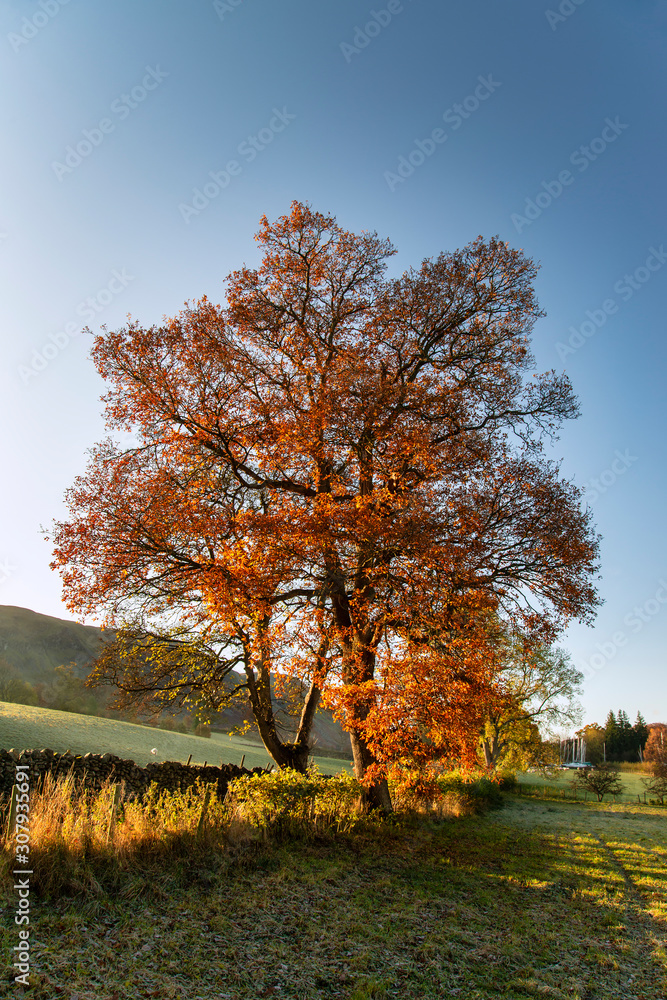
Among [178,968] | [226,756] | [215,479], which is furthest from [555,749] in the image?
[178,968]

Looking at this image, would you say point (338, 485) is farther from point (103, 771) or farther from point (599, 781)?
point (599, 781)

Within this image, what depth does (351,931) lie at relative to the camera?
6.55 meters

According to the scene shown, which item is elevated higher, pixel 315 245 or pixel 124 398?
pixel 315 245

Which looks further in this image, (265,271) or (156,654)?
(265,271)

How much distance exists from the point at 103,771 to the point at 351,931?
942 centimetres

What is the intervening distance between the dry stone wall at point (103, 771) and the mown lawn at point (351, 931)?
4548 millimetres

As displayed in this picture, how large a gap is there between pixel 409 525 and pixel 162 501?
5592mm

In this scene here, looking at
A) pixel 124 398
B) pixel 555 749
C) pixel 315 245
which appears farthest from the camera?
pixel 555 749

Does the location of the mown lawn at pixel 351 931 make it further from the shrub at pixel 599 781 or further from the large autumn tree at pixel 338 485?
the shrub at pixel 599 781

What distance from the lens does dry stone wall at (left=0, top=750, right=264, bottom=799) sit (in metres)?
12.5

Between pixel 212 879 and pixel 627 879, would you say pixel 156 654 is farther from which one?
pixel 627 879

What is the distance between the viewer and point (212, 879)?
730 cm

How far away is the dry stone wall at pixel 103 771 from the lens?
1246cm

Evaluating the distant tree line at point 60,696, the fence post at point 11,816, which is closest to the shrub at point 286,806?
the fence post at point 11,816
